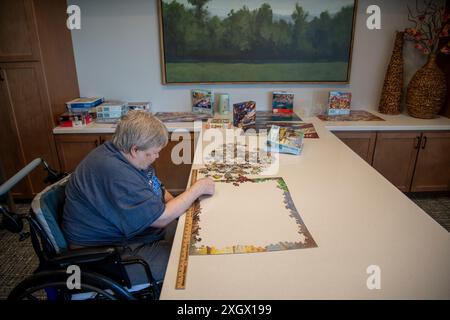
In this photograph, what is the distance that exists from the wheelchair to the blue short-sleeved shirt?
76mm

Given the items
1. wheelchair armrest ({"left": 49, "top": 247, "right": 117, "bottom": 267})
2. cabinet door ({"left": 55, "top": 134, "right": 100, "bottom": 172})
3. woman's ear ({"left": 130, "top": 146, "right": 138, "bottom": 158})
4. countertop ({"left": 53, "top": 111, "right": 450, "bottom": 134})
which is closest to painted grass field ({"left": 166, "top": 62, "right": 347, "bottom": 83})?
countertop ({"left": 53, "top": 111, "right": 450, "bottom": 134})

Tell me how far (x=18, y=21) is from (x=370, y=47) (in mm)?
2963

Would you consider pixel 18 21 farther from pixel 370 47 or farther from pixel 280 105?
pixel 370 47

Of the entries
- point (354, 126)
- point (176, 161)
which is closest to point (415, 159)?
point (354, 126)

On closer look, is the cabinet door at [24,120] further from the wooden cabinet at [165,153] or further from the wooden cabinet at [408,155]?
the wooden cabinet at [408,155]

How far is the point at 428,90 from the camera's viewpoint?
2818 mm

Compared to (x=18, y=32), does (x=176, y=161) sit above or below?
below

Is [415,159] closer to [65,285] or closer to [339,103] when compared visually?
[339,103]

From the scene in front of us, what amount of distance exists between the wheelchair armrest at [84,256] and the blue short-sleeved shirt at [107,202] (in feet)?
0.39

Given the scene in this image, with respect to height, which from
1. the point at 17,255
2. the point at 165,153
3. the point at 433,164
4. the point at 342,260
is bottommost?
the point at 17,255

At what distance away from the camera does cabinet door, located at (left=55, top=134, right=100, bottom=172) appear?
2.70m

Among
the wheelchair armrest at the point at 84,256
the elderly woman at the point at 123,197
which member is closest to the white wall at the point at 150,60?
the elderly woman at the point at 123,197

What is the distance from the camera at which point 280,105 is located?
304cm

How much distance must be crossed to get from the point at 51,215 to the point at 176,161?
1686 mm
